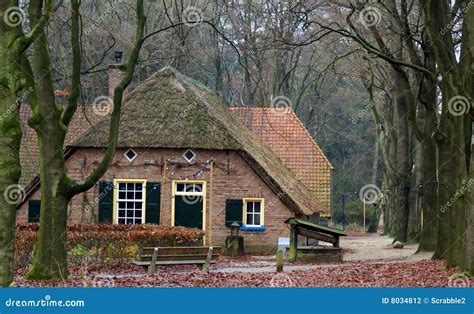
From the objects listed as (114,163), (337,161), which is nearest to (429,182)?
(114,163)

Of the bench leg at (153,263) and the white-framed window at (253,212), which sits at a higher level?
the white-framed window at (253,212)

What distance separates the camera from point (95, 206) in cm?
3403

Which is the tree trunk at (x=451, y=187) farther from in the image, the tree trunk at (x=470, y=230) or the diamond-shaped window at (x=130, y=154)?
the diamond-shaped window at (x=130, y=154)

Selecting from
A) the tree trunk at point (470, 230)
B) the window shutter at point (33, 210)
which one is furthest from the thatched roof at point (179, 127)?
the tree trunk at point (470, 230)

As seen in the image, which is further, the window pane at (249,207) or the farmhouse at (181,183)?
the window pane at (249,207)

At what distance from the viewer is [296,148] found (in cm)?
4391

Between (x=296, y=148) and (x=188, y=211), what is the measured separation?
35.8ft

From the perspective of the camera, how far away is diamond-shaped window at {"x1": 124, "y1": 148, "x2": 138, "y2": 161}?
3444 centimetres

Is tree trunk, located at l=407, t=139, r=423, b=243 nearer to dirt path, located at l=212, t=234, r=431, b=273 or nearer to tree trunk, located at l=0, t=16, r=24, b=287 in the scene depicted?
dirt path, located at l=212, t=234, r=431, b=273

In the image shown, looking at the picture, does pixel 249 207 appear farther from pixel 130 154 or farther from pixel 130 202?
pixel 130 154

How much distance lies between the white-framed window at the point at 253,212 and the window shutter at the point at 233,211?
0.20 metres

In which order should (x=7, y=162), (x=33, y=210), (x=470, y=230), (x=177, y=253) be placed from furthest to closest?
1. (x=33, y=210)
2. (x=177, y=253)
3. (x=470, y=230)
4. (x=7, y=162)

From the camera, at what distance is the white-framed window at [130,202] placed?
33938 mm

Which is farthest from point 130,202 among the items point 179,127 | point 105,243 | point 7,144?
point 7,144
